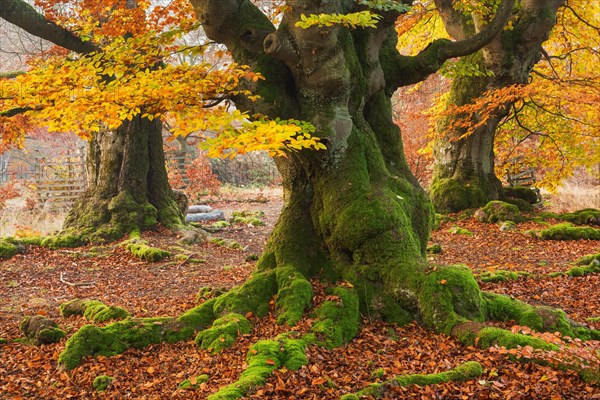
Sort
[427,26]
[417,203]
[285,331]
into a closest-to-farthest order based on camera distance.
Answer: [285,331]
[417,203]
[427,26]

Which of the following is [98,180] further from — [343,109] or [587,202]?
[587,202]

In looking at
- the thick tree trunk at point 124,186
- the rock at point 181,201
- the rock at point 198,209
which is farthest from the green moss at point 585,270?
the rock at point 198,209

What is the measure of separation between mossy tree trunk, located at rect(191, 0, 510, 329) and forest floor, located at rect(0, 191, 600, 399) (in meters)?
0.45

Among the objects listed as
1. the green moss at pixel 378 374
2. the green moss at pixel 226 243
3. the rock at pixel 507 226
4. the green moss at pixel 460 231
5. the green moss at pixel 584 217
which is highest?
the green moss at pixel 584 217

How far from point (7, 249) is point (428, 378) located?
882cm

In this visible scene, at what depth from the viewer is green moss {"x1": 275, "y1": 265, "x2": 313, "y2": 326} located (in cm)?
521

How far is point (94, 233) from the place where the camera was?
10.9 meters

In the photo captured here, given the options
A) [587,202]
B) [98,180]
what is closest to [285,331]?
[98,180]

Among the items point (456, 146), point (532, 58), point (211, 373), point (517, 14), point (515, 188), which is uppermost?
point (517, 14)

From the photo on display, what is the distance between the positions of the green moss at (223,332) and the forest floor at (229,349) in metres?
0.08

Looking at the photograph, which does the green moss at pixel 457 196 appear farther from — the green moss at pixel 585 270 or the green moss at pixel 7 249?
the green moss at pixel 7 249

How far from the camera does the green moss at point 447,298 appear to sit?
5.09 meters

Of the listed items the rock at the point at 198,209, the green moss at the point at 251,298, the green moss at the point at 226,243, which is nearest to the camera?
the green moss at the point at 251,298

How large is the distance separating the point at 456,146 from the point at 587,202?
605 cm
